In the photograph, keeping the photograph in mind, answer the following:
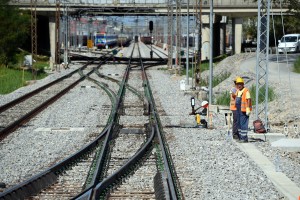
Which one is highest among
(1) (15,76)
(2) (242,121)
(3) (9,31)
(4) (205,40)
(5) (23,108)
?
(3) (9,31)

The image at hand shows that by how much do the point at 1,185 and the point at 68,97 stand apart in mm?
19356

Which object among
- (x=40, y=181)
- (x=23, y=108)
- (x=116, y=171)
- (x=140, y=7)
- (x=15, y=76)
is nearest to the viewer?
(x=40, y=181)

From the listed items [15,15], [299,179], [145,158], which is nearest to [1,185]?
[145,158]

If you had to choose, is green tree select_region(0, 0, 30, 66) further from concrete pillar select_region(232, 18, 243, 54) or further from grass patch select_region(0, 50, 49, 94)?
concrete pillar select_region(232, 18, 243, 54)

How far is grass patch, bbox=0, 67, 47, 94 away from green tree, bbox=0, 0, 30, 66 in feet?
11.7

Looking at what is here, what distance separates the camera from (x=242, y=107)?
1680cm

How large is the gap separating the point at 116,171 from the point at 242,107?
5450 mm

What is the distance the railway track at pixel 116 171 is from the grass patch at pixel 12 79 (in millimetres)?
17196

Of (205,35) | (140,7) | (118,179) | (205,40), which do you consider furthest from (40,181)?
(205,40)

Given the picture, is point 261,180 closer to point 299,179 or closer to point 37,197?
point 299,179

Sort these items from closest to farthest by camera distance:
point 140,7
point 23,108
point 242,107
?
1. point 242,107
2. point 23,108
3. point 140,7

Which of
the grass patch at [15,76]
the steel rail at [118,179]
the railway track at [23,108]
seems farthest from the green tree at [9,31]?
the steel rail at [118,179]

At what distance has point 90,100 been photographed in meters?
29.2

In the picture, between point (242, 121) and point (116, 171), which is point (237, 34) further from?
point (116, 171)
